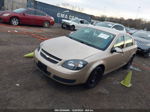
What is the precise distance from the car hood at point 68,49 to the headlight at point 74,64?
11 cm

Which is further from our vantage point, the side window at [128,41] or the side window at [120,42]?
the side window at [128,41]

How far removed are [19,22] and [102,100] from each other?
10303 mm

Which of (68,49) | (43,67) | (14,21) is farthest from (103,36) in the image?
(14,21)

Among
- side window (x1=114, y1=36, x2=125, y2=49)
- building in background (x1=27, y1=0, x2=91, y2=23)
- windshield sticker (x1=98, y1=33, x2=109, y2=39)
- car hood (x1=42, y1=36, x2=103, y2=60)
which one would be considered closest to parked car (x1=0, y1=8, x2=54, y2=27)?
building in background (x1=27, y1=0, x2=91, y2=23)

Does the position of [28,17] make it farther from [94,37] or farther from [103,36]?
[103,36]

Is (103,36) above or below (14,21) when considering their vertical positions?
above

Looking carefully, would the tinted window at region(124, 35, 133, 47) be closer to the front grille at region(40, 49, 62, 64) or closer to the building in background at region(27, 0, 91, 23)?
the front grille at region(40, 49, 62, 64)

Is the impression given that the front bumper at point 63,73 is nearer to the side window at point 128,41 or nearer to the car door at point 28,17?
the side window at point 128,41

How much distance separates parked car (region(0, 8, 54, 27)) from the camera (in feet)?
35.3

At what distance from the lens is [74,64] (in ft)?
10.8

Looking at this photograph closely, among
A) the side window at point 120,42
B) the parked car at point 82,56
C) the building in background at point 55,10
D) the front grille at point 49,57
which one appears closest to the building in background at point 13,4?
the building in background at point 55,10

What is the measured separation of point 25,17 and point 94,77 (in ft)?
32.2

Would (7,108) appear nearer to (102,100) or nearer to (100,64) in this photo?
(102,100)

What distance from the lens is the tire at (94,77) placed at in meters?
3.69
